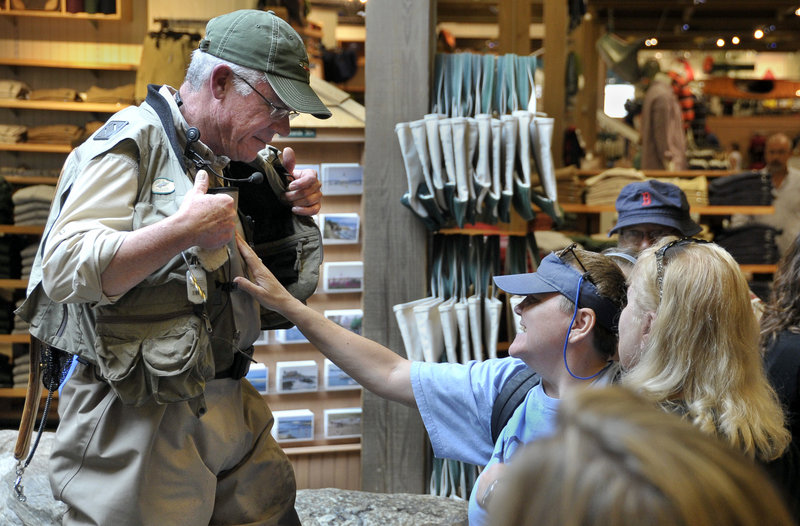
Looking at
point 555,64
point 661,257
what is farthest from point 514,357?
point 555,64

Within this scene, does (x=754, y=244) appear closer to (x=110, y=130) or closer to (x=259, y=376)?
(x=259, y=376)

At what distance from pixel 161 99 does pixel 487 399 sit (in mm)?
1103

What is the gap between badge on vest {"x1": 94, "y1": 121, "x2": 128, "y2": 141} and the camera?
1.88 m

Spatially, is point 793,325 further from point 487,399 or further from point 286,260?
point 286,260

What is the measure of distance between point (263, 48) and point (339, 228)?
1970 millimetres

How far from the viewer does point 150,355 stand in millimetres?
1834

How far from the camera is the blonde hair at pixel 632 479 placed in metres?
0.67

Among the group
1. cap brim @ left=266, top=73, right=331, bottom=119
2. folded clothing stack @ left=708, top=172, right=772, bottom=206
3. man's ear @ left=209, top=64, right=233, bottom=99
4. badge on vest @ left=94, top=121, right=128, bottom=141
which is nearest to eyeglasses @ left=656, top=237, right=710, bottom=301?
cap brim @ left=266, top=73, right=331, bottom=119

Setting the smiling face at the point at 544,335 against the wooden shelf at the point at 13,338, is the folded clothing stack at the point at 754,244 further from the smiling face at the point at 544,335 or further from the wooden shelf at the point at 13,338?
the wooden shelf at the point at 13,338

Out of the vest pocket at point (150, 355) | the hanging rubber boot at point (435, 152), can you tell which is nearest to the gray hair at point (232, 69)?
the vest pocket at point (150, 355)

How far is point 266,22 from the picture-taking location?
6.61 ft

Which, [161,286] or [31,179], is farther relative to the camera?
[31,179]

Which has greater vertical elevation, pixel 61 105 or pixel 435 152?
pixel 61 105

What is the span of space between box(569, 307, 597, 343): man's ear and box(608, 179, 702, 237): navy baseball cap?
1410mm
